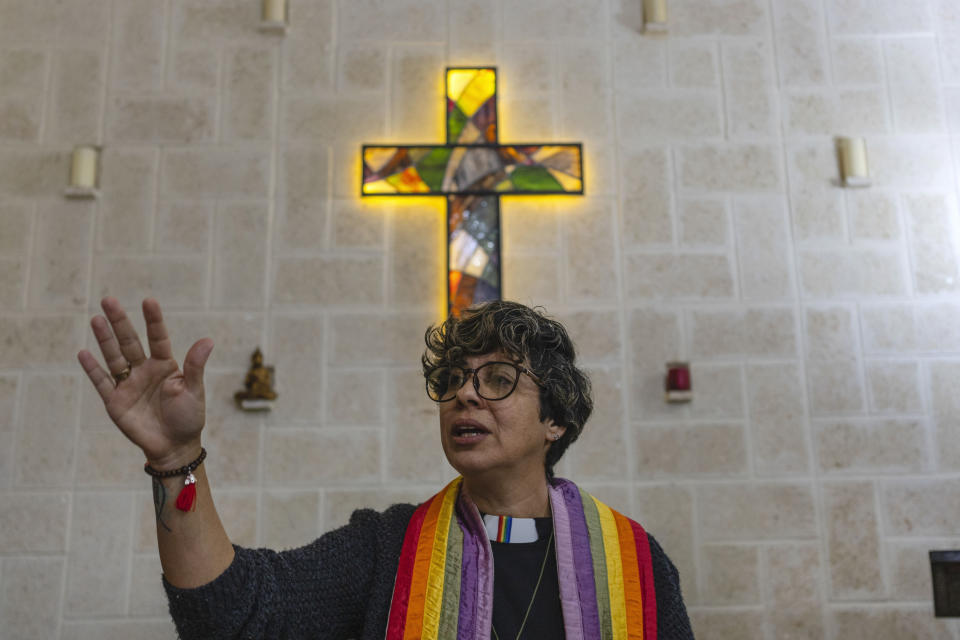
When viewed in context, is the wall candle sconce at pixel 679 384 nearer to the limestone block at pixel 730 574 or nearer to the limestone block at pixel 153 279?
the limestone block at pixel 730 574

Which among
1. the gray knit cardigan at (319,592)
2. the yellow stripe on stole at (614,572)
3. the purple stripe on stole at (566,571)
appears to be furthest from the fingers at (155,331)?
the yellow stripe on stole at (614,572)

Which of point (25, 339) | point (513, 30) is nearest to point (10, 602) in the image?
point (25, 339)

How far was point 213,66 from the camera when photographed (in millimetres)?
2949

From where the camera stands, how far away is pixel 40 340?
8.94 feet

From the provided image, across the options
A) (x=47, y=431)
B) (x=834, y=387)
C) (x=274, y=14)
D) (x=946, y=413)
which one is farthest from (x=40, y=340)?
(x=946, y=413)

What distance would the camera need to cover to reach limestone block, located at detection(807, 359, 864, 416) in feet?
8.91

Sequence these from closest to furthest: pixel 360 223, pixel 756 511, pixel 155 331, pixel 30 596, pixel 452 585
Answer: pixel 155 331 < pixel 452 585 < pixel 30 596 < pixel 756 511 < pixel 360 223

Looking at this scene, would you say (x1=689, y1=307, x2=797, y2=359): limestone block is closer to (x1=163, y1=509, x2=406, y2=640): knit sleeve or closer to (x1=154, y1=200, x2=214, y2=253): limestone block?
(x1=163, y1=509, x2=406, y2=640): knit sleeve

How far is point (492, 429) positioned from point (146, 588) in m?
1.60

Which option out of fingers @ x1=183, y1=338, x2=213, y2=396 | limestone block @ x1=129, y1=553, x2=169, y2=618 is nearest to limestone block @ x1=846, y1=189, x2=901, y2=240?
fingers @ x1=183, y1=338, x2=213, y2=396

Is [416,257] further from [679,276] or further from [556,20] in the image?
[556,20]

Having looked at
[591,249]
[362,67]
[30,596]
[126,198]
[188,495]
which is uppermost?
[362,67]

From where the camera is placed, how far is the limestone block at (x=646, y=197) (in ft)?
9.32

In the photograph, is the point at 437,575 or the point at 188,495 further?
the point at 437,575
